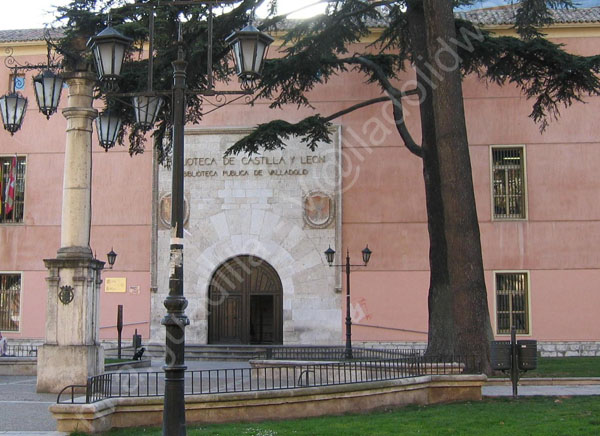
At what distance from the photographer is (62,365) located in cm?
1398

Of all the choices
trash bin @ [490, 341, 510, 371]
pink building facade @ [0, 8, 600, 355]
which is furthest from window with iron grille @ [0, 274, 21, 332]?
trash bin @ [490, 341, 510, 371]

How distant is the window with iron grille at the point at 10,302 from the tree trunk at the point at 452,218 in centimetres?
1553

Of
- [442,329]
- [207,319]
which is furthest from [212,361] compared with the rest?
[442,329]

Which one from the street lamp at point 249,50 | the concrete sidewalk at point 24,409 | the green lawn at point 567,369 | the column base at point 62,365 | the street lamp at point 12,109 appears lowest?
the concrete sidewalk at point 24,409

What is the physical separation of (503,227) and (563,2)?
9.45 m

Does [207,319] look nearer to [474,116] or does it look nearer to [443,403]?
[474,116]

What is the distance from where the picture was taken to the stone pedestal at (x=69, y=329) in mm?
13961

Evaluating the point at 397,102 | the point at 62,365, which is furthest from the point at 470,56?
the point at 62,365

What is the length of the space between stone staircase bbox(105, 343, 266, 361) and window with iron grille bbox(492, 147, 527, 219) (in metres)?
9.02

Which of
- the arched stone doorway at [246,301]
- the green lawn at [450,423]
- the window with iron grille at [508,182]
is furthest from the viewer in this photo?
the arched stone doorway at [246,301]

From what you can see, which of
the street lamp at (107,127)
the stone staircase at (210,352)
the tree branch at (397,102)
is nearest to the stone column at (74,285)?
the street lamp at (107,127)

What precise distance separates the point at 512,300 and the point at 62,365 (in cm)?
1552

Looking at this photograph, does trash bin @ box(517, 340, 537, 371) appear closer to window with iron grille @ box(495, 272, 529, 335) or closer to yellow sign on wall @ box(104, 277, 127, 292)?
window with iron grille @ box(495, 272, 529, 335)

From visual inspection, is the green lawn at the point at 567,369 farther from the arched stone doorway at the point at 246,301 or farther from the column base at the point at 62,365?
the arched stone doorway at the point at 246,301
